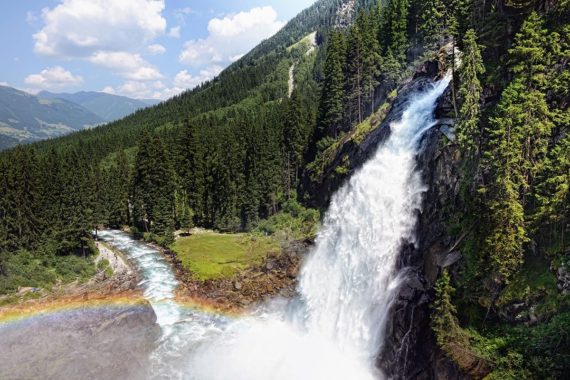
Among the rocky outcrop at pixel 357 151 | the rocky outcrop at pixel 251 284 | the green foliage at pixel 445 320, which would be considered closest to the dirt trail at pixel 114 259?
the rocky outcrop at pixel 251 284

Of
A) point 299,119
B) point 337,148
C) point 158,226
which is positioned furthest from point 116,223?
point 337,148

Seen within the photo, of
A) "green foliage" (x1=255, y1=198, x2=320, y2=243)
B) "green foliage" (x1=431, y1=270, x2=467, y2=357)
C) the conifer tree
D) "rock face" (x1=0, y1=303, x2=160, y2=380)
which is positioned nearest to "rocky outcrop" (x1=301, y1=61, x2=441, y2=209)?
"green foliage" (x1=255, y1=198, x2=320, y2=243)

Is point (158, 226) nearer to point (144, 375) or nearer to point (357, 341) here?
point (144, 375)

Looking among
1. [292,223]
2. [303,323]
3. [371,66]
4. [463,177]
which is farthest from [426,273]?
[371,66]

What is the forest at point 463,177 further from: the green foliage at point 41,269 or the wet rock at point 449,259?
the wet rock at point 449,259

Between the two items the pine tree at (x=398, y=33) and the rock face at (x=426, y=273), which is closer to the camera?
the rock face at (x=426, y=273)

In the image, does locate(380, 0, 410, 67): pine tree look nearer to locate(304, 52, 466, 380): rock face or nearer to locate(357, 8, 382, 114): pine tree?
locate(357, 8, 382, 114): pine tree
